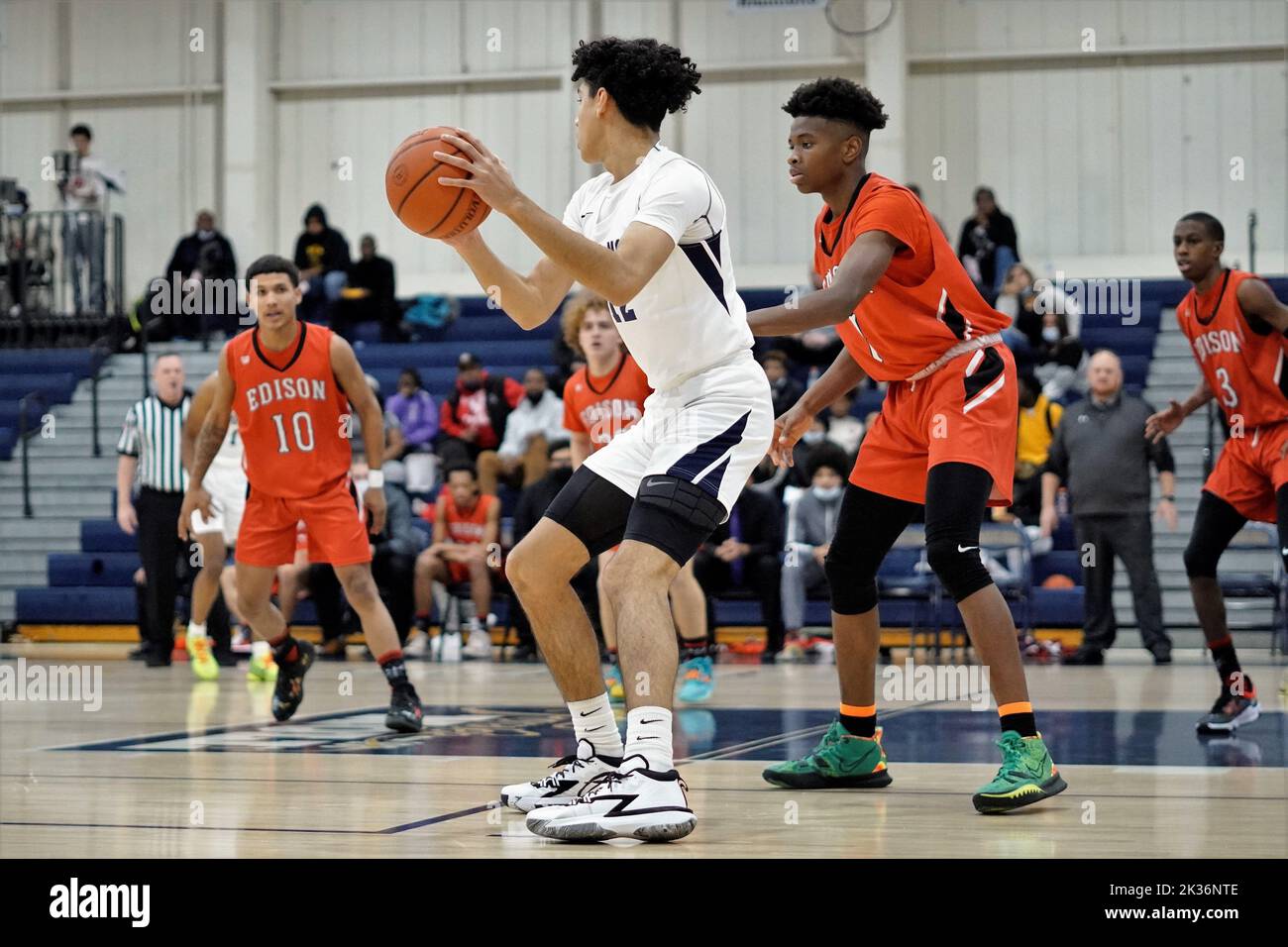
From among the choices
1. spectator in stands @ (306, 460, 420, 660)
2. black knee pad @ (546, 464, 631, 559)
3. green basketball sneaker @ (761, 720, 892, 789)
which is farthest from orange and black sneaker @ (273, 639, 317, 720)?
spectator in stands @ (306, 460, 420, 660)

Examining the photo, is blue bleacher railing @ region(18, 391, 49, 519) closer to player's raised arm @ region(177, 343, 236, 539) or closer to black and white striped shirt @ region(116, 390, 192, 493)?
black and white striped shirt @ region(116, 390, 192, 493)

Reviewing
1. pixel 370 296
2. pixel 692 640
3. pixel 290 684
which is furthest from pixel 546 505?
pixel 370 296

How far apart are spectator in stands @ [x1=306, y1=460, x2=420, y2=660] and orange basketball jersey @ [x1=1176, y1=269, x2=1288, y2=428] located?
22.9 feet

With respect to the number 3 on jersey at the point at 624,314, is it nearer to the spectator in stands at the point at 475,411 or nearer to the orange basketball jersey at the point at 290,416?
the orange basketball jersey at the point at 290,416

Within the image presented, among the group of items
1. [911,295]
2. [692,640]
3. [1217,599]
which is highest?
[911,295]

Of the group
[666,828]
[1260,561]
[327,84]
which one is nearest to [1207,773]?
[666,828]

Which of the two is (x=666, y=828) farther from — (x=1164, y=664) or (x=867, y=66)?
(x=867, y=66)

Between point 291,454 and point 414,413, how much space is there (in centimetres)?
742

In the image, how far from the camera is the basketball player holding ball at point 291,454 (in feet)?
22.1

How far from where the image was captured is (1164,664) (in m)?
10.7

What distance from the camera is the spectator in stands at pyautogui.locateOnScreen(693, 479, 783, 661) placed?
11586 mm

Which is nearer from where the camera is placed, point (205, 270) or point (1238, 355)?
point (1238, 355)

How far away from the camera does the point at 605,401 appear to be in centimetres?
790

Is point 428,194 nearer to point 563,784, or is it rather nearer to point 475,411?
point 563,784
